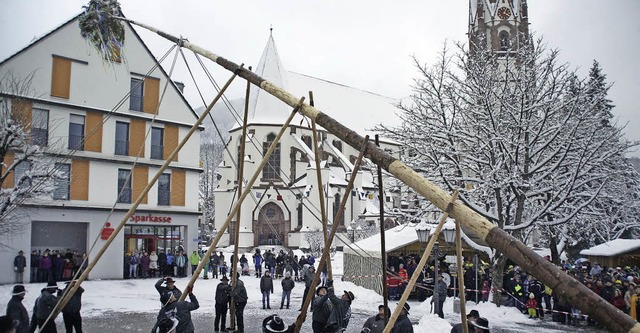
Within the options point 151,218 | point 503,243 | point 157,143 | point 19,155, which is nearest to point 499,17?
point 157,143

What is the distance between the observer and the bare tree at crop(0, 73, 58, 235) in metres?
18.4

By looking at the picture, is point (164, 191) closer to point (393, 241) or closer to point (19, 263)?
point (19, 263)

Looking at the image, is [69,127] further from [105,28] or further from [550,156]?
[550,156]

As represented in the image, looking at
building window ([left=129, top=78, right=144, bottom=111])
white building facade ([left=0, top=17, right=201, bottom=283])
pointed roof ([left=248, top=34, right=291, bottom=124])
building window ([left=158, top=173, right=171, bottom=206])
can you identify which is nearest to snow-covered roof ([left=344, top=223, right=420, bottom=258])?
white building facade ([left=0, top=17, right=201, bottom=283])

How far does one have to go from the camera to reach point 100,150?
92.4 ft

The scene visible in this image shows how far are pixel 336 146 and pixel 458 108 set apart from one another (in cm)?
4121

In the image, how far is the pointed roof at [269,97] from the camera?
55.0 m

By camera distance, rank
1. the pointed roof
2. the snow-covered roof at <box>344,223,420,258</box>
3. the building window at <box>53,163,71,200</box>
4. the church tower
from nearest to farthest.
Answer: the snow-covered roof at <box>344,223,420,258</box>, the building window at <box>53,163,71,200</box>, the church tower, the pointed roof

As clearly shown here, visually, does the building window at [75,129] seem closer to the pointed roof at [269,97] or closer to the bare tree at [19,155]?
the bare tree at [19,155]

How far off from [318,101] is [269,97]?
8.59m

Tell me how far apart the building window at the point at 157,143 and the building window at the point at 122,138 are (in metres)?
1.46

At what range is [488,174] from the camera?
17516mm

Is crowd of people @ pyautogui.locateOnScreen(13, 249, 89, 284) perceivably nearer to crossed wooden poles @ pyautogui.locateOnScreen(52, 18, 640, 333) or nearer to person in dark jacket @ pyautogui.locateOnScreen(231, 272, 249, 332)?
person in dark jacket @ pyautogui.locateOnScreen(231, 272, 249, 332)

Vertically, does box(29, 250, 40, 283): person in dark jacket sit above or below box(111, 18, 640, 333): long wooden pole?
below
